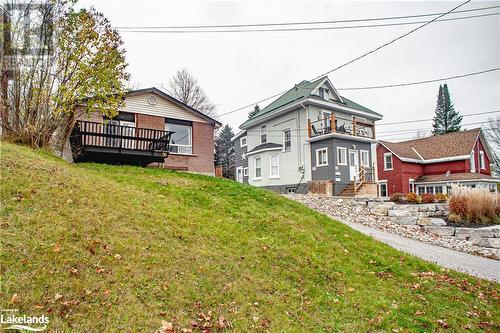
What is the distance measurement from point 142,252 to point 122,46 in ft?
32.3

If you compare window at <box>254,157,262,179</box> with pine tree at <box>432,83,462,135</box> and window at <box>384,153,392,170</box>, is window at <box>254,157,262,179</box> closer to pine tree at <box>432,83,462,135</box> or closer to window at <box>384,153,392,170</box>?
window at <box>384,153,392,170</box>

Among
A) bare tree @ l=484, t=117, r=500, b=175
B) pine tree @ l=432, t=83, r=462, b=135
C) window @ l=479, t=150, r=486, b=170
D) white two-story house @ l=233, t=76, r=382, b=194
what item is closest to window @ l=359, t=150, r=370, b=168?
white two-story house @ l=233, t=76, r=382, b=194

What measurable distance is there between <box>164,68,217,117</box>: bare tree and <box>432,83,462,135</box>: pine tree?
114 feet

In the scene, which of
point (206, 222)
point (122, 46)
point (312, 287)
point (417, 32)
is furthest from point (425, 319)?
point (122, 46)

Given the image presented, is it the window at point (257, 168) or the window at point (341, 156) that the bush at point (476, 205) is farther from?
the window at point (257, 168)

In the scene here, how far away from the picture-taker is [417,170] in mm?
26516

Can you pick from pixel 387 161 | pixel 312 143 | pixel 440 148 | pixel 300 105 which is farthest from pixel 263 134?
pixel 440 148

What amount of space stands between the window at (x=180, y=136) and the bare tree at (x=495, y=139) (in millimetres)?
37343

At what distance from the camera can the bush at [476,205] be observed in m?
11.2

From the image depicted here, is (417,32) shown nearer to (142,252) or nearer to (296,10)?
(296,10)

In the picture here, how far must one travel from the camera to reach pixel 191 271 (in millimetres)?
4105

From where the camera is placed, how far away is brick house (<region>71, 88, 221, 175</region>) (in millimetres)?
12484

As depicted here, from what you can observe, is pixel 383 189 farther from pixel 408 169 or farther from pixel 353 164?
pixel 353 164

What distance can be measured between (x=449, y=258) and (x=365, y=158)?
14340mm
